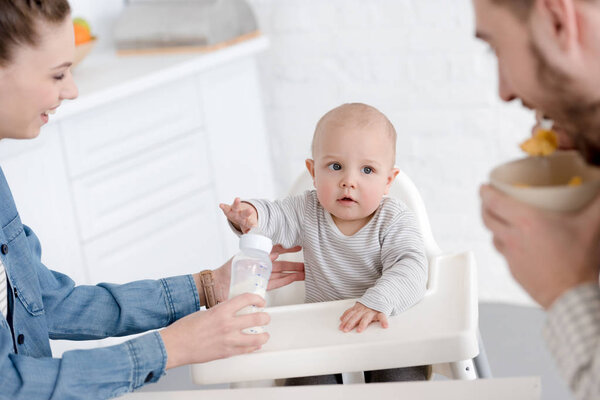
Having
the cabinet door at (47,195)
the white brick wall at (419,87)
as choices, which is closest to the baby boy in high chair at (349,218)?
the cabinet door at (47,195)

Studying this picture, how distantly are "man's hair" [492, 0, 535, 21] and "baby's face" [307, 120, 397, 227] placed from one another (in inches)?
23.6

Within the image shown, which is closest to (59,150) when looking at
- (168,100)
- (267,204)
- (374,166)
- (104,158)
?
(104,158)

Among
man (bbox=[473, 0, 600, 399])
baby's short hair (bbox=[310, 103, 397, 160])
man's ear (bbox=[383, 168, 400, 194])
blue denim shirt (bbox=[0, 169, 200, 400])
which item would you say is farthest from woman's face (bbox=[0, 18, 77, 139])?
man (bbox=[473, 0, 600, 399])

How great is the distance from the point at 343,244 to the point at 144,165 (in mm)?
1219

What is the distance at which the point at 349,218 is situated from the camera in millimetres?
1429

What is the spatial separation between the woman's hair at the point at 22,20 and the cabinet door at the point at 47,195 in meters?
0.86

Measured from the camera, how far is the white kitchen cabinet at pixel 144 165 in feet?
7.25

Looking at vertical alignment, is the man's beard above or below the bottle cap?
above

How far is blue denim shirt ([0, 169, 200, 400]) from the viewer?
43.5 inches

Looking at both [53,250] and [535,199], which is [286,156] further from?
[535,199]

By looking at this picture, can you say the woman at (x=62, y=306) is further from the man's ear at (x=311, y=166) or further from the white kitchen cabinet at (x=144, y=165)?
the white kitchen cabinet at (x=144, y=165)

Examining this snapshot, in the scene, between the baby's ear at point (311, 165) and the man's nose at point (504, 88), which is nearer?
the man's nose at point (504, 88)

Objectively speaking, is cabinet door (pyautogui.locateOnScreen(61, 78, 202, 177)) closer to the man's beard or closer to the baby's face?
the baby's face

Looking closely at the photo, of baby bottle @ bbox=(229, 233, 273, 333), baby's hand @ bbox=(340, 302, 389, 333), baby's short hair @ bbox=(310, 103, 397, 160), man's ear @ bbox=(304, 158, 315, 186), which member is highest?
baby's short hair @ bbox=(310, 103, 397, 160)
